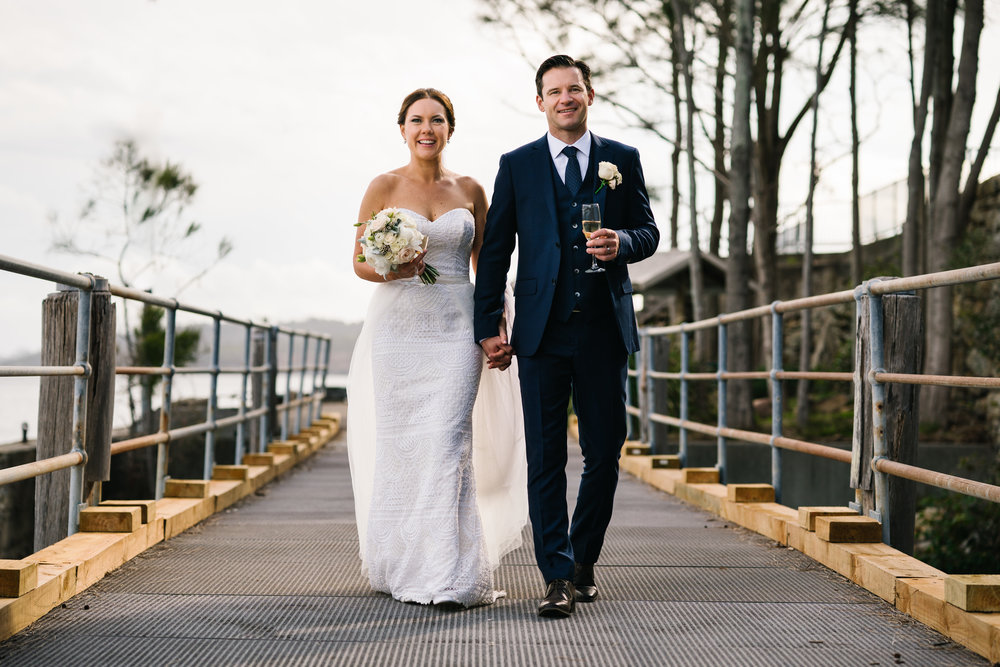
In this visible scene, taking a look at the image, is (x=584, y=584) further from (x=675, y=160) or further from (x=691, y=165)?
(x=675, y=160)

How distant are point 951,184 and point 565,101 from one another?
43.8ft

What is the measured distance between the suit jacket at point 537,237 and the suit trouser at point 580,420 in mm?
68

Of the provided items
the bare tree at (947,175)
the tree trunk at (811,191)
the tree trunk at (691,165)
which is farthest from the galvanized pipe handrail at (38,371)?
the tree trunk at (811,191)

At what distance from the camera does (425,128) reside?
13.7 feet

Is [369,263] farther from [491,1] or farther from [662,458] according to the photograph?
[491,1]

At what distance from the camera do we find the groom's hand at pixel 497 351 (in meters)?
3.84

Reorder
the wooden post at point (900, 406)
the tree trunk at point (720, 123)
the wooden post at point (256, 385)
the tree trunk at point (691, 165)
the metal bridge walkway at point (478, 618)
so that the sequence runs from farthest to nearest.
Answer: the tree trunk at point (720, 123) → the tree trunk at point (691, 165) → the wooden post at point (256, 385) → the wooden post at point (900, 406) → the metal bridge walkway at point (478, 618)

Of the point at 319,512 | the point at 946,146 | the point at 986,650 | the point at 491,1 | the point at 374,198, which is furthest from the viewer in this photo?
the point at 491,1

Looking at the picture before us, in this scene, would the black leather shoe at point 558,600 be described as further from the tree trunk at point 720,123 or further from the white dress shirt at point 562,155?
the tree trunk at point 720,123

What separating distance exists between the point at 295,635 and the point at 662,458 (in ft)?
17.6

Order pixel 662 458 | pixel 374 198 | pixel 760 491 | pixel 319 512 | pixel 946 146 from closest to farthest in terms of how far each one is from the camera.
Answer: pixel 374 198 < pixel 760 491 < pixel 319 512 < pixel 662 458 < pixel 946 146

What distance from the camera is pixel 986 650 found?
293 centimetres

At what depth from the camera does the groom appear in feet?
12.1

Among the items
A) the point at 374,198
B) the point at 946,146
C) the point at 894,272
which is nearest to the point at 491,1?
the point at 946,146
